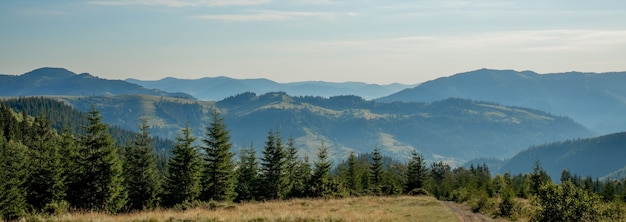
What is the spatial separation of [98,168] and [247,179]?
35.6m

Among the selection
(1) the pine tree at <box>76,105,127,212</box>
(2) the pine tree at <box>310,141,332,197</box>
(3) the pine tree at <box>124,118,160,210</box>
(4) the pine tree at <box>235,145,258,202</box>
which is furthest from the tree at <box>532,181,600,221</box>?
(4) the pine tree at <box>235,145,258,202</box>

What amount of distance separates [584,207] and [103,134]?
148 ft

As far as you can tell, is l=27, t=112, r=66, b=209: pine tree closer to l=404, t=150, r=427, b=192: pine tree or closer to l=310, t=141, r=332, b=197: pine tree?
l=310, t=141, r=332, b=197: pine tree

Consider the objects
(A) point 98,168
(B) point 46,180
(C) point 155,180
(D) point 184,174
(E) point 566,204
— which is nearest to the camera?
(E) point 566,204

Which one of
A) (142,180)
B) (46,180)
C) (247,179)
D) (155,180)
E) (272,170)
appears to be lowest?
(247,179)

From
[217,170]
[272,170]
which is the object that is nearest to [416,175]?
[272,170]

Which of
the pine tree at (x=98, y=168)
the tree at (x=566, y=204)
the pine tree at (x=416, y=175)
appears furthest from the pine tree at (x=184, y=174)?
the pine tree at (x=416, y=175)

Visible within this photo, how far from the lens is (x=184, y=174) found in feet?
176

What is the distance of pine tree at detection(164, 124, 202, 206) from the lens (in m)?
53.2

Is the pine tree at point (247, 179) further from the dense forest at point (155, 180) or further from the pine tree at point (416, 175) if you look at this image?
the pine tree at point (416, 175)

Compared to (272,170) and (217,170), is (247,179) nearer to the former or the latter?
(272,170)

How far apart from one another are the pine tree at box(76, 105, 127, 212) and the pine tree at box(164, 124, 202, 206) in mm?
6615

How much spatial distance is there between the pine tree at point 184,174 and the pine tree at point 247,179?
20.5 meters

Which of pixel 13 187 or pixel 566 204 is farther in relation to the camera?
pixel 13 187
